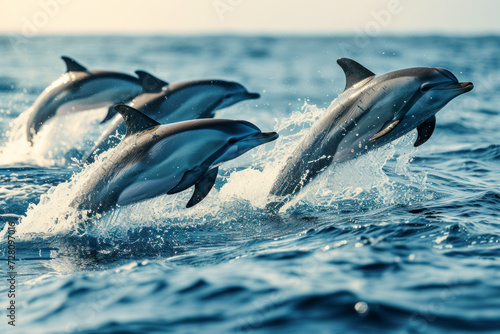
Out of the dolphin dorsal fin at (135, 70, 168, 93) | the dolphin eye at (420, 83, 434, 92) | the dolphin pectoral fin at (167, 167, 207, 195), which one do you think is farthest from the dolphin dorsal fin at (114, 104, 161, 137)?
the dolphin eye at (420, 83, 434, 92)

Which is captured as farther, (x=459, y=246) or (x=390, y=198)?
(x=390, y=198)

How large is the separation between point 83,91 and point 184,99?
252 cm

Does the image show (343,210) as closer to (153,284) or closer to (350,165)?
(350,165)

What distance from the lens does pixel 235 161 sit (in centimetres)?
1217

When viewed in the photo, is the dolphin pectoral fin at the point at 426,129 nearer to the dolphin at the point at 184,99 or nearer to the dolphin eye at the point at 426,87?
the dolphin eye at the point at 426,87

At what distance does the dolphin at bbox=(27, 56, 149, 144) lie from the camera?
416 inches

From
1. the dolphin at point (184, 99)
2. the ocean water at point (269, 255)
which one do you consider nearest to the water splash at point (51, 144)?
the ocean water at point (269, 255)

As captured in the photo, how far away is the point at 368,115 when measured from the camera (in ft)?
24.0

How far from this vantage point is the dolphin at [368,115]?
718cm

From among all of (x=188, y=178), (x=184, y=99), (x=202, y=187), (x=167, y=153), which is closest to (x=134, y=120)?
(x=167, y=153)

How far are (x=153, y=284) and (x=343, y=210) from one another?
3.38 metres

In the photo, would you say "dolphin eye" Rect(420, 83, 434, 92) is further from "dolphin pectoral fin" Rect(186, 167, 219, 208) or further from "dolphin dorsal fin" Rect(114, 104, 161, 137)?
"dolphin dorsal fin" Rect(114, 104, 161, 137)

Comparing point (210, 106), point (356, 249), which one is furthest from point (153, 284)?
point (210, 106)

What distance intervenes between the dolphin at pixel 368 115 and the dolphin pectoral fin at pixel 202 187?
1.20 metres
